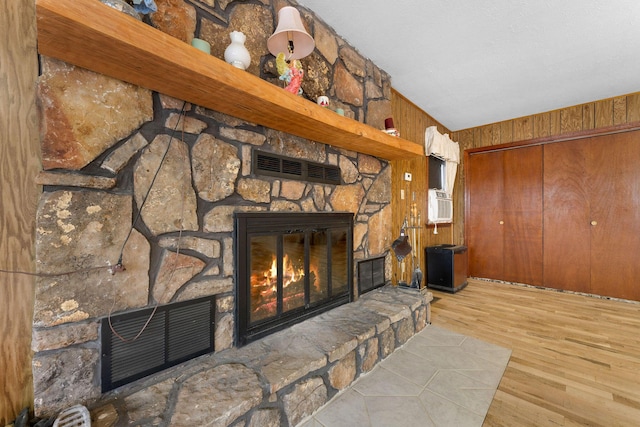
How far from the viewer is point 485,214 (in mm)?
4195

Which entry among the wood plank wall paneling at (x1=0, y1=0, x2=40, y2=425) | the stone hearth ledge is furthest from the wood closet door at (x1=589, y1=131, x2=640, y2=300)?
the wood plank wall paneling at (x1=0, y1=0, x2=40, y2=425)

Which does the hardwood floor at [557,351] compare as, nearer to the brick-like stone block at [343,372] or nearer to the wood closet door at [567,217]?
the wood closet door at [567,217]

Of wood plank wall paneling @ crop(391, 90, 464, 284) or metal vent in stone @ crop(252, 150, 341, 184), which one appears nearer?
metal vent in stone @ crop(252, 150, 341, 184)

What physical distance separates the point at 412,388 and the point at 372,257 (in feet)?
3.63

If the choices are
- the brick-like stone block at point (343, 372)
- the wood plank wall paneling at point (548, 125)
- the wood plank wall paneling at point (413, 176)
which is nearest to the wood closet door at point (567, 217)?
the wood plank wall paneling at point (548, 125)

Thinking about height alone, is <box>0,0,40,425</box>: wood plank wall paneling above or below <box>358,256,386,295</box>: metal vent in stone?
above

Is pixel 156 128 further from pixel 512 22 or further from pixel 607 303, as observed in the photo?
pixel 607 303

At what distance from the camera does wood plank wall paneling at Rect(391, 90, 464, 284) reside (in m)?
3.04

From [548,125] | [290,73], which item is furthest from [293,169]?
[548,125]

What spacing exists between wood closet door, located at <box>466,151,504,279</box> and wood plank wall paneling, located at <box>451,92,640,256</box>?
0.16 meters

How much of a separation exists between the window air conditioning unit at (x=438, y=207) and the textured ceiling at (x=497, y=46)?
1.22m

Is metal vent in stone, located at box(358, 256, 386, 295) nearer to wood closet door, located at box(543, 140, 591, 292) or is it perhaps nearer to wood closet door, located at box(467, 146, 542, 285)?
wood closet door, located at box(467, 146, 542, 285)

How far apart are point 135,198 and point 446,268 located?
11.6ft

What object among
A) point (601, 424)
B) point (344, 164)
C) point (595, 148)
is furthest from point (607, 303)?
point (344, 164)
